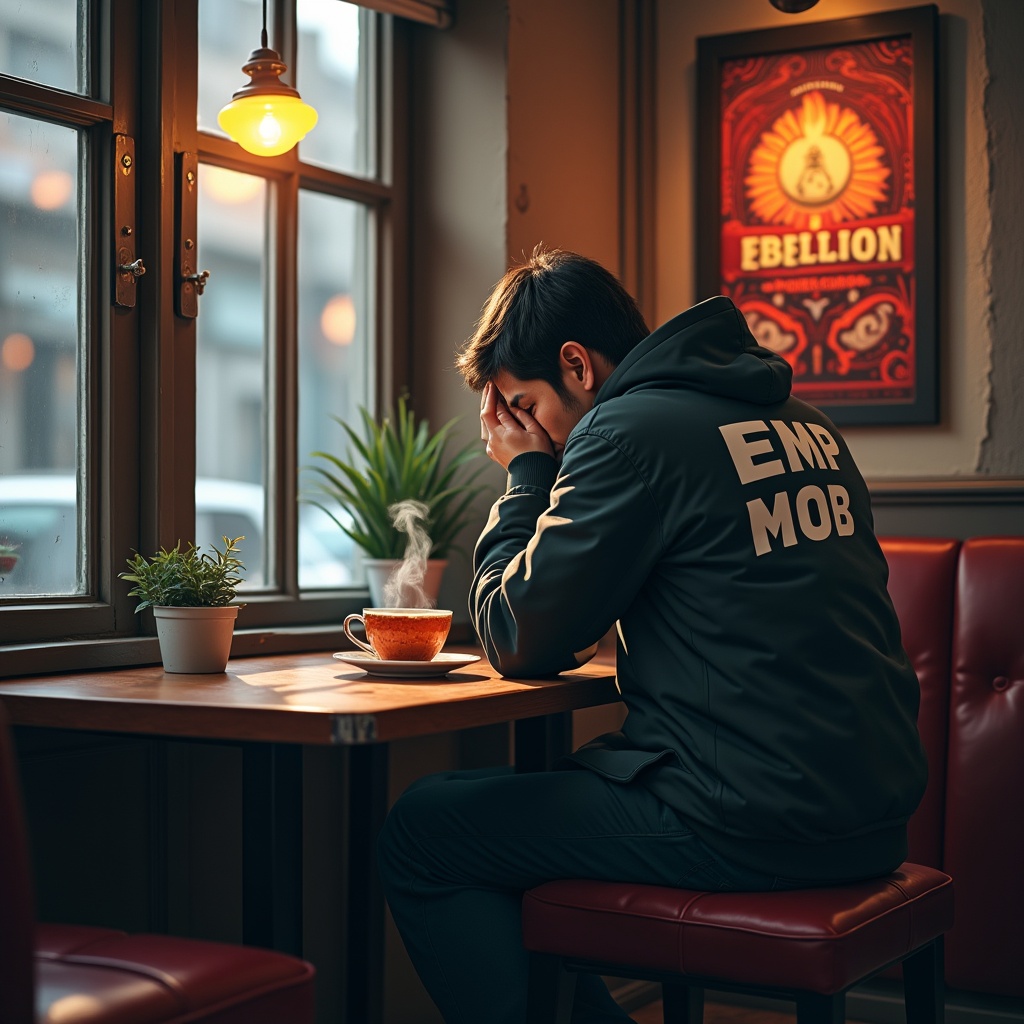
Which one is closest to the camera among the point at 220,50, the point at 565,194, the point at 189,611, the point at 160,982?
the point at 160,982

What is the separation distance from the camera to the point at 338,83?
307 cm

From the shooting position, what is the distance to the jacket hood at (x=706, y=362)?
6.22 feet

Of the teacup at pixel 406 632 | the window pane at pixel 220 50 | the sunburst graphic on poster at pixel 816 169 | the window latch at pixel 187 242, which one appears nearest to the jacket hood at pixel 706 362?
the teacup at pixel 406 632

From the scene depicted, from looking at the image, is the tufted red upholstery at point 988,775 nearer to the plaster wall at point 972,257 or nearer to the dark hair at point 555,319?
the plaster wall at point 972,257

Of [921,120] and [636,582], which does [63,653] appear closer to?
[636,582]

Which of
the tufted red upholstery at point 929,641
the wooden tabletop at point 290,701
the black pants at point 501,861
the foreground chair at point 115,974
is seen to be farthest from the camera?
the tufted red upholstery at point 929,641

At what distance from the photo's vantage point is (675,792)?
1800 millimetres

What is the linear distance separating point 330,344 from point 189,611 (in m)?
1.15

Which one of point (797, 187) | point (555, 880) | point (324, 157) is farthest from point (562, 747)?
point (797, 187)

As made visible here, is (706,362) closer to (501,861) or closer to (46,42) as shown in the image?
(501,861)

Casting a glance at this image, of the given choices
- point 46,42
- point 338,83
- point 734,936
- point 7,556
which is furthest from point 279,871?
point 338,83

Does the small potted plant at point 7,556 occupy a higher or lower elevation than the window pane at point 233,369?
lower

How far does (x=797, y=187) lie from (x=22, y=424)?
2.00m

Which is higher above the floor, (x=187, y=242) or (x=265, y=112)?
(x=265, y=112)
